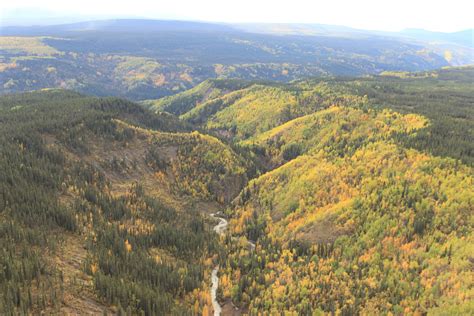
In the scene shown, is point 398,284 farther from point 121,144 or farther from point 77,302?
point 121,144

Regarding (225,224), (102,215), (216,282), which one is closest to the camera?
(216,282)

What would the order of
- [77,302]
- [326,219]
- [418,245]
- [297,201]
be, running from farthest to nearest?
1. [297,201]
2. [326,219]
3. [418,245]
4. [77,302]

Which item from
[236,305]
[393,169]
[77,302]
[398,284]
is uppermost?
[393,169]

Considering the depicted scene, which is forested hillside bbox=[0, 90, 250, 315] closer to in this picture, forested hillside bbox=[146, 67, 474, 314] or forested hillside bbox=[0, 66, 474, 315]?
forested hillside bbox=[0, 66, 474, 315]

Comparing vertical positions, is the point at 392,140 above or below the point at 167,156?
above

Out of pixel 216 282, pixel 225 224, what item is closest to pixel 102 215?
pixel 216 282

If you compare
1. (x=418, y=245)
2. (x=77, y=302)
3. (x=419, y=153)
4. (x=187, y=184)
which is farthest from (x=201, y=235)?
(x=419, y=153)

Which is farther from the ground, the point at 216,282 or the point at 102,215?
the point at 102,215

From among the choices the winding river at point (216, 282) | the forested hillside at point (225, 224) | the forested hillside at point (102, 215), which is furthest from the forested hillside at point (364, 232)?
the forested hillside at point (102, 215)

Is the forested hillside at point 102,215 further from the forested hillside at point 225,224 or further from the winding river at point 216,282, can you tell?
the winding river at point 216,282

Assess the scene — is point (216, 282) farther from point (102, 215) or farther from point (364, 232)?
point (364, 232)
